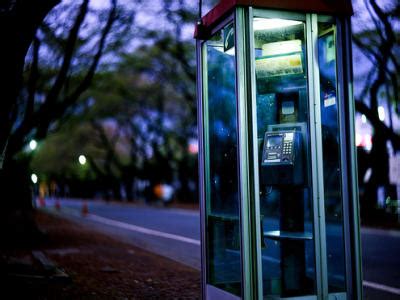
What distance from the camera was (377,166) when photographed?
22.2 meters

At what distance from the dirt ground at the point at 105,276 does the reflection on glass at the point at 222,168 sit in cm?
166

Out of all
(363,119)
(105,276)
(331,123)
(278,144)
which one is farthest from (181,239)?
(331,123)

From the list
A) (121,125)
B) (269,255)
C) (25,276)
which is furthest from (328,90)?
(121,125)

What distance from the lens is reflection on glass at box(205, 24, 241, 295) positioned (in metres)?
6.24

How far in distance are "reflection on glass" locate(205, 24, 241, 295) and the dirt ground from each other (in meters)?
1.66

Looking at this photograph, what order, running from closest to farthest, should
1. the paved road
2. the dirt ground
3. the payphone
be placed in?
the payphone, the dirt ground, the paved road

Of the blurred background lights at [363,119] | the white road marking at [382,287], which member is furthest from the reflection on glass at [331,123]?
the blurred background lights at [363,119]

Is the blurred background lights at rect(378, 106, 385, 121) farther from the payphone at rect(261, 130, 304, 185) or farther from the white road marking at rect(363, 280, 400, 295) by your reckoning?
the payphone at rect(261, 130, 304, 185)

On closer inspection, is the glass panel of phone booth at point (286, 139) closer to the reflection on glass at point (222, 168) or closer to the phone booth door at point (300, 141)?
the phone booth door at point (300, 141)

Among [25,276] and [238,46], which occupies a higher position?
[238,46]

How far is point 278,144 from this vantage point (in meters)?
6.10

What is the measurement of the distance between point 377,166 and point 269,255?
15.7 meters

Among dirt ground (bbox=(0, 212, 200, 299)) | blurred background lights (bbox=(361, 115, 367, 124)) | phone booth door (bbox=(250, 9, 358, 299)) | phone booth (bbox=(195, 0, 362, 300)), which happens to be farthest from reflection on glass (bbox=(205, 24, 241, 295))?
blurred background lights (bbox=(361, 115, 367, 124))

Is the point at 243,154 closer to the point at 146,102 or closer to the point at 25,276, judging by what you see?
the point at 25,276
